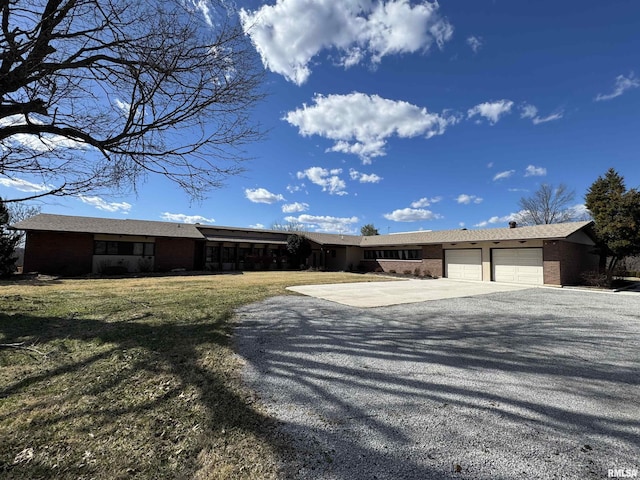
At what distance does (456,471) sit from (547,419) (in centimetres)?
133

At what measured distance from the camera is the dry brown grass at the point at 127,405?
2.28 metres

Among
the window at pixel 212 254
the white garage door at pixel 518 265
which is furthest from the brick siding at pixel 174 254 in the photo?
the white garage door at pixel 518 265

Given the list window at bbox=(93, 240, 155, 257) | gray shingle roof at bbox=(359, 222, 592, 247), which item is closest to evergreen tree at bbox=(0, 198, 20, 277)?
window at bbox=(93, 240, 155, 257)

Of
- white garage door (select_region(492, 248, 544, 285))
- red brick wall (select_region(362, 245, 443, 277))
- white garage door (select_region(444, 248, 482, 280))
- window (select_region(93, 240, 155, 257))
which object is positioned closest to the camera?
white garage door (select_region(492, 248, 544, 285))

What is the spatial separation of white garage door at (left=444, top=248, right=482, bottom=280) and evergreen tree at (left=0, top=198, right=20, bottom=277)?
25.8 metres

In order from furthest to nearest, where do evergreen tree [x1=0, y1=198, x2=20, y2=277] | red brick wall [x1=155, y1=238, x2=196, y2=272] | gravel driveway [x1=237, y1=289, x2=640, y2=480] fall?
red brick wall [x1=155, y1=238, x2=196, y2=272], evergreen tree [x1=0, y1=198, x2=20, y2=277], gravel driveway [x1=237, y1=289, x2=640, y2=480]

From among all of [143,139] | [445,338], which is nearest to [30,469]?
[143,139]

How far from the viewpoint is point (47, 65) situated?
3.71 metres

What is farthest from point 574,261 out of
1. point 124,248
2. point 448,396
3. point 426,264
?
point 124,248

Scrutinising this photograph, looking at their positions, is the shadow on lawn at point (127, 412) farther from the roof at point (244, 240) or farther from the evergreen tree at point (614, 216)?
the evergreen tree at point (614, 216)

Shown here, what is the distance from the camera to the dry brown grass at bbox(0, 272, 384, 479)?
89.9 inches

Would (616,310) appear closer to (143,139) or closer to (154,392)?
(154,392)

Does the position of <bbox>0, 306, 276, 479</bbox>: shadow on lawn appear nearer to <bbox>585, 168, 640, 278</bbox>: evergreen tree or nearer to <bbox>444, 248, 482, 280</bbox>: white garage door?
<bbox>444, 248, 482, 280</bbox>: white garage door

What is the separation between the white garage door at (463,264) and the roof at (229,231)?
3.56ft
